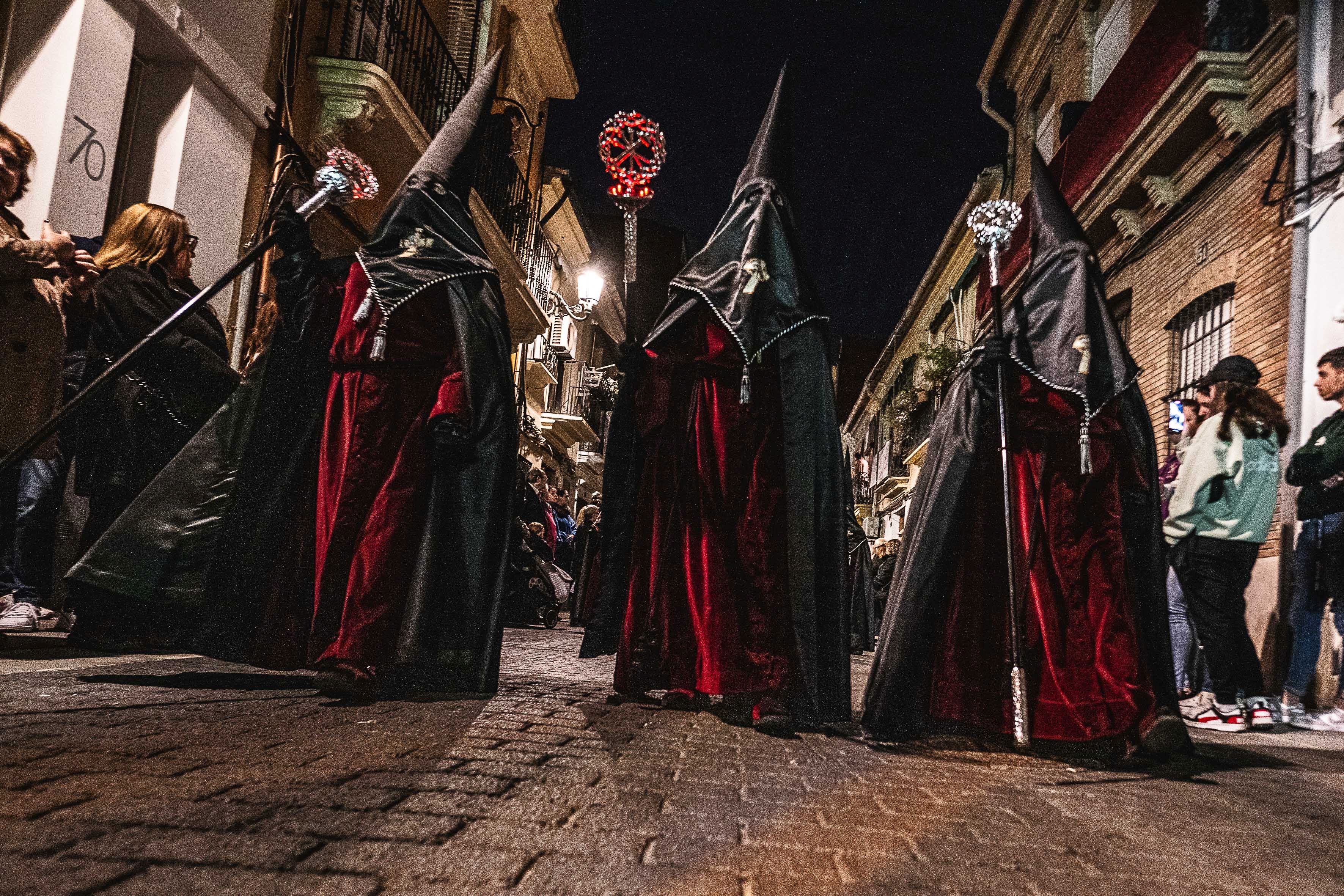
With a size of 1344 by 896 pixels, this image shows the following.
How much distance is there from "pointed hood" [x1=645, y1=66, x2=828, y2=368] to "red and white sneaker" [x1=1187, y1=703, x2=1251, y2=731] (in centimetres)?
358

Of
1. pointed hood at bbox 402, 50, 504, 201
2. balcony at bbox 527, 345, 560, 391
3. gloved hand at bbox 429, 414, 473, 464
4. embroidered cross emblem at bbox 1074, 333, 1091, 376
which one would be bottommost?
gloved hand at bbox 429, 414, 473, 464

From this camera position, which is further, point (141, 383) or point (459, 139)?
point (141, 383)

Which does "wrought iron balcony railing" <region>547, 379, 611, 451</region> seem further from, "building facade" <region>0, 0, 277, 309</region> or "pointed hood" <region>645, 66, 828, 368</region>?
"pointed hood" <region>645, 66, 828, 368</region>

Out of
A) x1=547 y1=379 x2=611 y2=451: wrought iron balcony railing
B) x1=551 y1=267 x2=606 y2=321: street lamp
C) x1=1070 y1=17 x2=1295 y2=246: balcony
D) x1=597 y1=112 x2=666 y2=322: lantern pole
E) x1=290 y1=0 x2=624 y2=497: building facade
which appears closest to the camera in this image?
x1=597 y1=112 x2=666 y2=322: lantern pole

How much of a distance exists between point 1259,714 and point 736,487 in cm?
364

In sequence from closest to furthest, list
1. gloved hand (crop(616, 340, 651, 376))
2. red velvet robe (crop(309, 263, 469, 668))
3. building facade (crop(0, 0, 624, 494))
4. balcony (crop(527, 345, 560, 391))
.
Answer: red velvet robe (crop(309, 263, 469, 668)), gloved hand (crop(616, 340, 651, 376)), building facade (crop(0, 0, 624, 494)), balcony (crop(527, 345, 560, 391))

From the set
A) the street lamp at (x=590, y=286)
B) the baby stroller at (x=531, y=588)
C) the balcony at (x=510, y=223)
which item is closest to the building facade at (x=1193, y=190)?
the street lamp at (x=590, y=286)

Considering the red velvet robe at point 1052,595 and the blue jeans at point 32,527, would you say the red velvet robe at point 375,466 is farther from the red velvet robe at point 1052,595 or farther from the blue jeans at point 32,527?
the red velvet robe at point 1052,595

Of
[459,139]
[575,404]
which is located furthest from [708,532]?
[575,404]

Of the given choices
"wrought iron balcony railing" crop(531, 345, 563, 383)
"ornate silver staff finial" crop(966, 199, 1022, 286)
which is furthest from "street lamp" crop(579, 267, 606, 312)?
"wrought iron balcony railing" crop(531, 345, 563, 383)

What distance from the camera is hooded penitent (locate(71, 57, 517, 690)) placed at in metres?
3.82

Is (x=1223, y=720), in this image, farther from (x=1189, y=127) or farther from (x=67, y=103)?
(x=67, y=103)

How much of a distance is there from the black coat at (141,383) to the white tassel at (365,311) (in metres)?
1.15

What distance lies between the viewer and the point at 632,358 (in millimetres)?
4473
